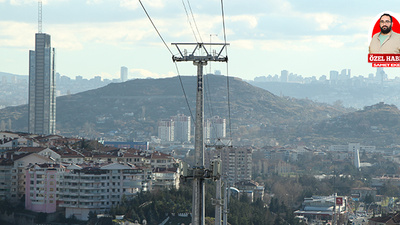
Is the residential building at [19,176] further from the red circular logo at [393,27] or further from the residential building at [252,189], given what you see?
the red circular logo at [393,27]

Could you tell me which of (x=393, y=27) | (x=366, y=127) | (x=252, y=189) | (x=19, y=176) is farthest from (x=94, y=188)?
(x=366, y=127)

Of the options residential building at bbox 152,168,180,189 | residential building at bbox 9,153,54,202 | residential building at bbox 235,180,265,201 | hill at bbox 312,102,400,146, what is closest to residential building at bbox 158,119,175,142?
hill at bbox 312,102,400,146

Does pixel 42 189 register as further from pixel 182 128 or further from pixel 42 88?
pixel 182 128

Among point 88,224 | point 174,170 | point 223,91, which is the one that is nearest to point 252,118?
point 223,91

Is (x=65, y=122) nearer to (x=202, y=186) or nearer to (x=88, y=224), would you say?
(x=88, y=224)

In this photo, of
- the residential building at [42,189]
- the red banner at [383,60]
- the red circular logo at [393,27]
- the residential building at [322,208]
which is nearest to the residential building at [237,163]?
the residential building at [322,208]

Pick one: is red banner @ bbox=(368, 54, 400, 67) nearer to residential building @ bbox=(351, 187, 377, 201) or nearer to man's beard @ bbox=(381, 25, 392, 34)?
man's beard @ bbox=(381, 25, 392, 34)
